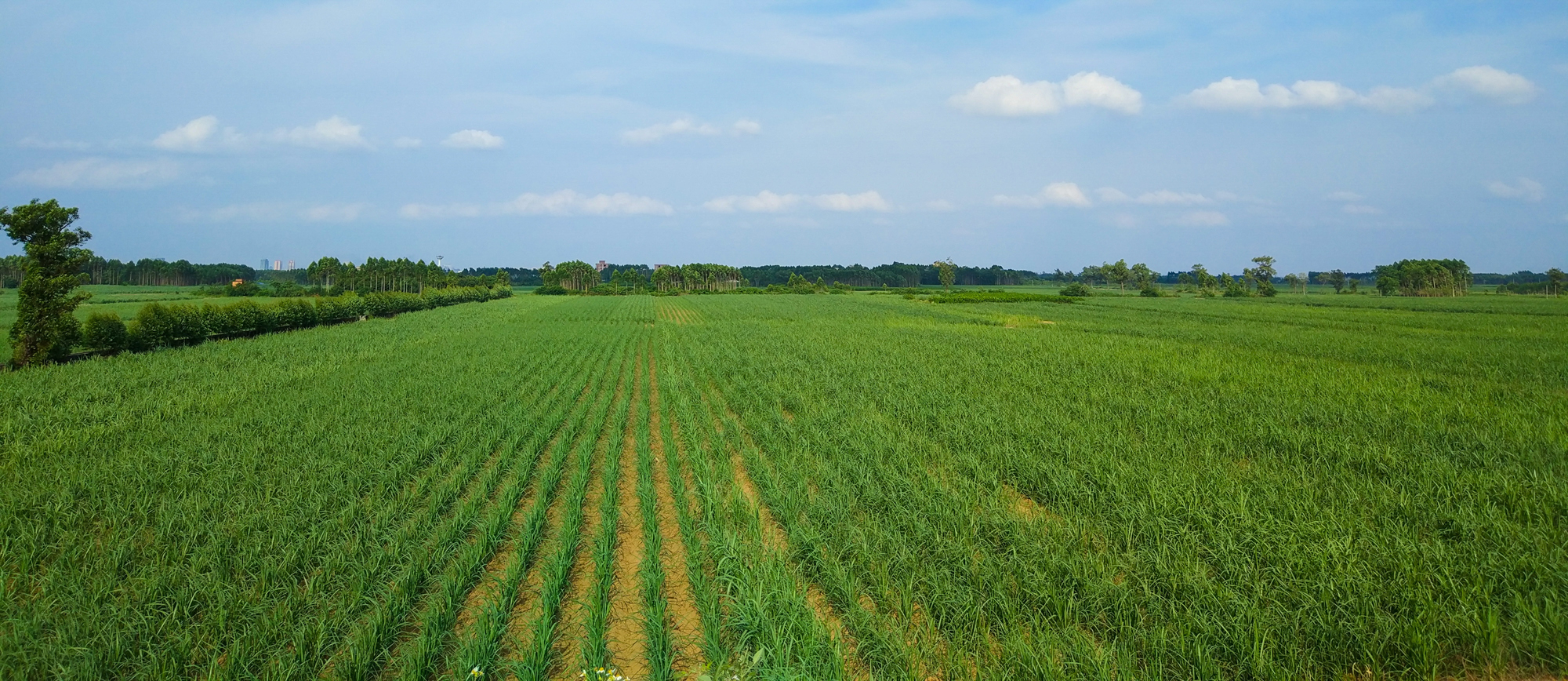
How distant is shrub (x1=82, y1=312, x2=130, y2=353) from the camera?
19078mm

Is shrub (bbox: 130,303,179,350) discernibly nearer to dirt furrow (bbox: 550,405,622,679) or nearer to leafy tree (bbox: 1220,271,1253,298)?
dirt furrow (bbox: 550,405,622,679)

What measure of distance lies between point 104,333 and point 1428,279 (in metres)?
131

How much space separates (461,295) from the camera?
6862 cm

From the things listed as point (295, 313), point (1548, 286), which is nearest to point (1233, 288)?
point (1548, 286)

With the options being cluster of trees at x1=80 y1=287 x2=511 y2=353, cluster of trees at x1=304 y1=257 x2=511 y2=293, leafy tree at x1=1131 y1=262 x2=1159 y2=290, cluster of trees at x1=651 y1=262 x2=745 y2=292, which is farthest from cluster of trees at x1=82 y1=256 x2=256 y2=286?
leafy tree at x1=1131 y1=262 x2=1159 y2=290

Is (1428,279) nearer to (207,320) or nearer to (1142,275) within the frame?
(1142,275)

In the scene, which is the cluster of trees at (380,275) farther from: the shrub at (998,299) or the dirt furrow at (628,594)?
the dirt furrow at (628,594)

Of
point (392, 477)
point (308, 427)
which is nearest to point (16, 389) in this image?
point (308, 427)

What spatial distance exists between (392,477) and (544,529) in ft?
7.70

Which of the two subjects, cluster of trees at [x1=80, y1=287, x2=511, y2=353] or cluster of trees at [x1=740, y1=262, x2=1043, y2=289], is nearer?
cluster of trees at [x1=80, y1=287, x2=511, y2=353]

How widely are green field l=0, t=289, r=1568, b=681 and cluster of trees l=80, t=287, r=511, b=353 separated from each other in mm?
7975

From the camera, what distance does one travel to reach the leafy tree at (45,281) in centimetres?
1728

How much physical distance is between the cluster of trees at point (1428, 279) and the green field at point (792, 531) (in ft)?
358

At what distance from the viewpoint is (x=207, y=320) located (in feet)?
79.3
